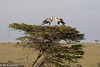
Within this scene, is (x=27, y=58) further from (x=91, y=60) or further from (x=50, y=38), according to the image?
(x=91, y=60)

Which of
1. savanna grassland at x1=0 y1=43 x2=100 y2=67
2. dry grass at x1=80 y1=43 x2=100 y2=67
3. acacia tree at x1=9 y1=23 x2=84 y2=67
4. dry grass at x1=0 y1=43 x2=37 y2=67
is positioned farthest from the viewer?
dry grass at x1=80 y1=43 x2=100 y2=67

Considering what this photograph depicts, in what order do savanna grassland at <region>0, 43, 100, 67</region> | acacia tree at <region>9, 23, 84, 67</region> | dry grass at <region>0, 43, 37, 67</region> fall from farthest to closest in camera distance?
savanna grassland at <region>0, 43, 100, 67</region> < dry grass at <region>0, 43, 37, 67</region> < acacia tree at <region>9, 23, 84, 67</region>

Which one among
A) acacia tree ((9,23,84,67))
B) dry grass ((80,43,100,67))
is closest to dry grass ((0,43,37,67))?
acacia tree ((9,23,84,67))

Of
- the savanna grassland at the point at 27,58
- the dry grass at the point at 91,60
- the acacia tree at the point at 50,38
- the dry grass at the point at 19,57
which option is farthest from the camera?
the dry grass at the point at 91,60

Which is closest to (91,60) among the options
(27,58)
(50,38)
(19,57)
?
(19,57)

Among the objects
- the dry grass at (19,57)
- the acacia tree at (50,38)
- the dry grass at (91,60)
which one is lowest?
the dry grass at (91,60)

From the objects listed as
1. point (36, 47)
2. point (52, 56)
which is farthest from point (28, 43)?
point (52, 56)

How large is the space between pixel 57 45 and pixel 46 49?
1.09 m

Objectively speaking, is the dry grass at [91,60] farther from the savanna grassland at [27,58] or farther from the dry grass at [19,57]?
the dry grass at [19,57]

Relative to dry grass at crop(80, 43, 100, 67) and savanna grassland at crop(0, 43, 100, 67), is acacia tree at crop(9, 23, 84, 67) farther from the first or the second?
dry grass at crop(80, 43, 100, 67)

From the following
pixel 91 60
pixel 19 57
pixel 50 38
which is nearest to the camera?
pixel 50 38

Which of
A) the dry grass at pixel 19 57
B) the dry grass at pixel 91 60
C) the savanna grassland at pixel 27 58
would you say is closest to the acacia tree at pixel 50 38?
the savanna grassland at pixel 27 58

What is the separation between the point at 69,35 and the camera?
18953 millimetres

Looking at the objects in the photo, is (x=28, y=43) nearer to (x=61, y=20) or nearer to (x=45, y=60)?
(x=45, y=60)
